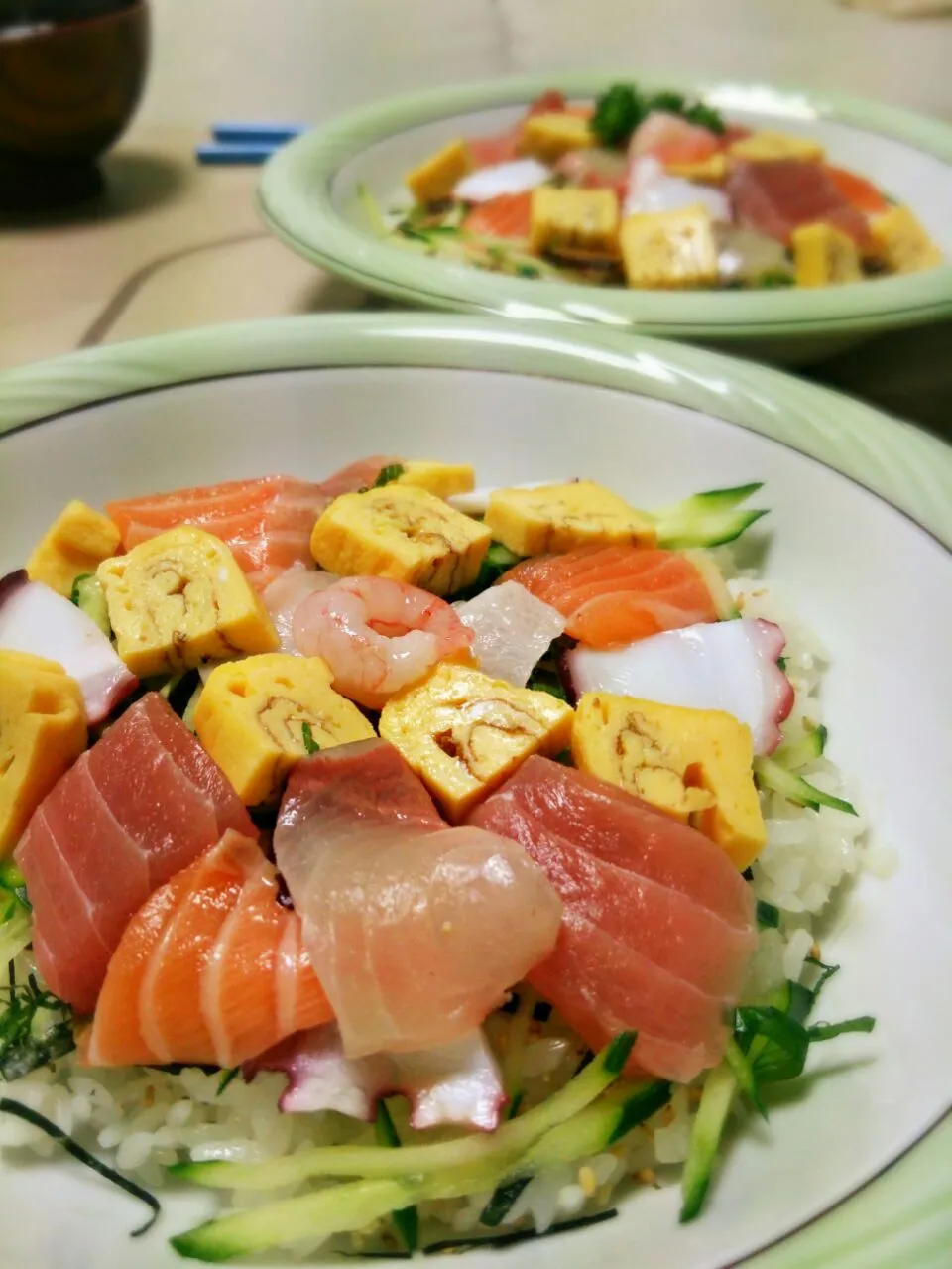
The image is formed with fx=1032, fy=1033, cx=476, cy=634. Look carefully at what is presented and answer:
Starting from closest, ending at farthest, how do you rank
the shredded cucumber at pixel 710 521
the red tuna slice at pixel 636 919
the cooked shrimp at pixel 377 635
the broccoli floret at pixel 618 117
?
the red tuna slice at pixel 636 919, the cooked shrimp at pixel 377 635, the shredded cucumber at pixel 710 521, the broccoli floret at pixel 618 117

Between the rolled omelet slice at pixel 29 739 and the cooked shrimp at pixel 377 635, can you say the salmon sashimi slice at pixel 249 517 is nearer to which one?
the cooked shrimp at pixel 377 635

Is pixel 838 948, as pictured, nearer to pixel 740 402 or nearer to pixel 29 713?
pixel 740 402

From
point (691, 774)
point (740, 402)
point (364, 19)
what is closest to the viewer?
point (691, 774)

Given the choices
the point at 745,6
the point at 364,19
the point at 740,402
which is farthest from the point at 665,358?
the point at 745,6

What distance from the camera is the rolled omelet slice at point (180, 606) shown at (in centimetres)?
152

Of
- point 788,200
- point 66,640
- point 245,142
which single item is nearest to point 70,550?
point 66,640

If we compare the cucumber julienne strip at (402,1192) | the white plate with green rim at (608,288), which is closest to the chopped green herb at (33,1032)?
the cucumber julienne strip at (402,1192)

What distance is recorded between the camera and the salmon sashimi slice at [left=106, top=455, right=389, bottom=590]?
1728 mm

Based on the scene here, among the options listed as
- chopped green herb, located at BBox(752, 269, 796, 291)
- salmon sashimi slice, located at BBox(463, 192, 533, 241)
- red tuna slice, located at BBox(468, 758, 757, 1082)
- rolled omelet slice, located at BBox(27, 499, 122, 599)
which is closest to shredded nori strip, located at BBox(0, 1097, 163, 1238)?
red tuna slice, located at BBox(468, 758, 757, 1082)

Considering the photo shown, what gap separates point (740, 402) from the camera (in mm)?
1929

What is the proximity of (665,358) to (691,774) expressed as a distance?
99 cm

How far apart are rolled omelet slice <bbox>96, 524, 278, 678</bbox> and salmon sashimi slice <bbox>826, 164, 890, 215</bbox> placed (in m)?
2.71

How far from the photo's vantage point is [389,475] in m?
1.87

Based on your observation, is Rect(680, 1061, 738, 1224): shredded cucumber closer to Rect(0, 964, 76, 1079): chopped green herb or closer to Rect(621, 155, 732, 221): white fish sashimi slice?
Rect(0, 964, 76, 1079): chopped green herb
